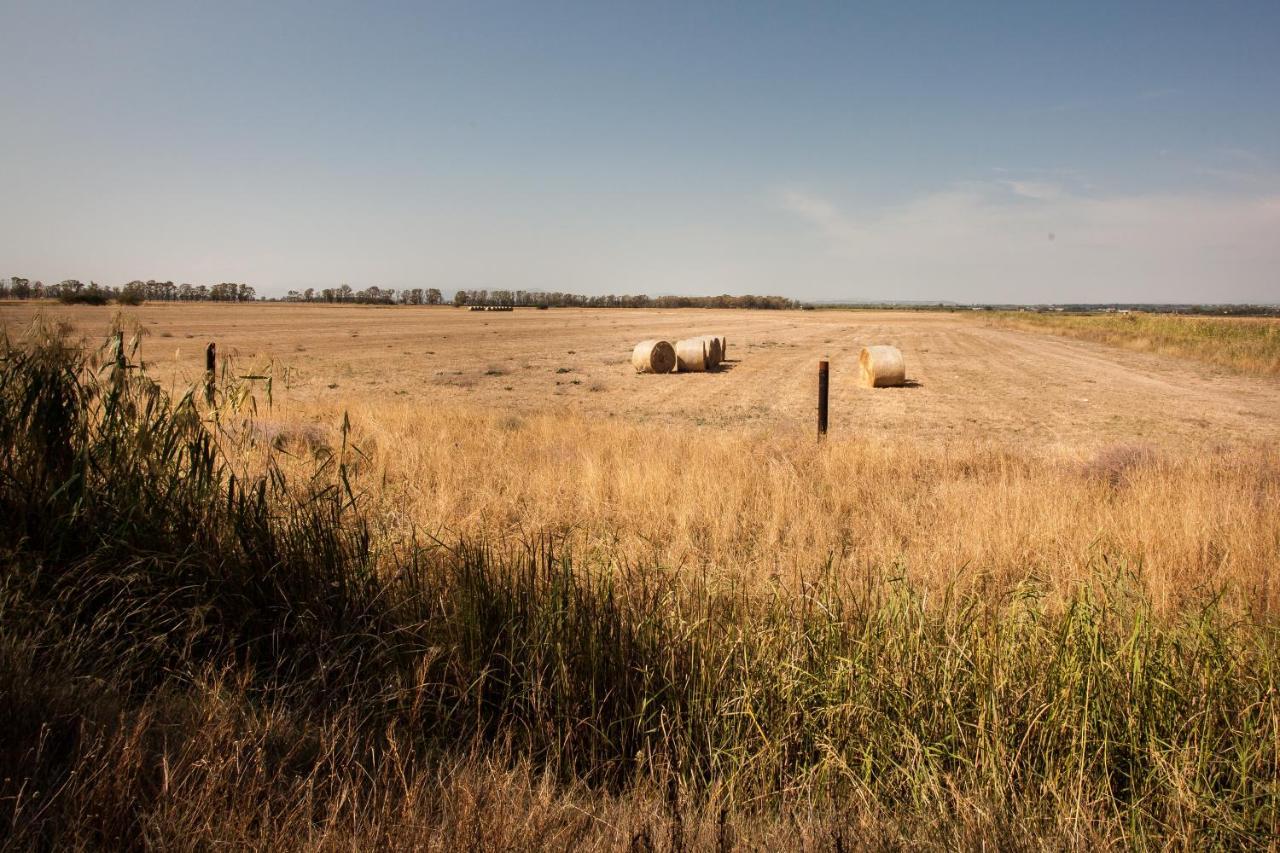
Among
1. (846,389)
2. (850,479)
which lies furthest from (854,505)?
(846,389)

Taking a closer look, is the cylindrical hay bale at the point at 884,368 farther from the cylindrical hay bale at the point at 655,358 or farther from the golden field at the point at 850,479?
the cylindrical hay bale at the point at 655,358

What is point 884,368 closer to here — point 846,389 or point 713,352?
point 846,389

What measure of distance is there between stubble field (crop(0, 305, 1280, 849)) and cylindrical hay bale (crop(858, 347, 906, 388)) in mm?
12118

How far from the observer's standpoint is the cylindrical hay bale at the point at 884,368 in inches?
875

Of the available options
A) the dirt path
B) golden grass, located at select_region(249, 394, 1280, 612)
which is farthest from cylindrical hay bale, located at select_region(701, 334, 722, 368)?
golden grass, located at select_region(249, 394, 1280, 612)

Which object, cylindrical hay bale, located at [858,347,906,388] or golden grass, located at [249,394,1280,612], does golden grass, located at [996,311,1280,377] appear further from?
golden grass, located at [249,394,1280,612]

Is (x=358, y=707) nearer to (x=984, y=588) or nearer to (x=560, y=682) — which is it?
(x=560, y=682)

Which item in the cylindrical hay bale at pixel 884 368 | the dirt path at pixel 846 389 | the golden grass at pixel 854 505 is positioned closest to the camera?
the golden grass at pixel 854 505

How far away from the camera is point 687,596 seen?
433 centimetres

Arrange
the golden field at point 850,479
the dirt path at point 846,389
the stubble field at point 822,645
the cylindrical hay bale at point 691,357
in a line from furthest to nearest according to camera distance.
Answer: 1. the cylindrical hay bale at point 691,357
2. the dirt path at point 846,389
3. the golden field at point 850,479
4. the stubble field at point 822,645

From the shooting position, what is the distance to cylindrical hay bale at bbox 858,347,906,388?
22.2m

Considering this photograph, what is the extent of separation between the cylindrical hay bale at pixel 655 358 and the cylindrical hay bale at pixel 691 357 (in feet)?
0.86

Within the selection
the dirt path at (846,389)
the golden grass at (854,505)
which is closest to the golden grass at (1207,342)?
the dirt path at (846,389)

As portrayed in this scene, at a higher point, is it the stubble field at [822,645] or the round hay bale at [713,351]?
the round hay bale at [713,351]
